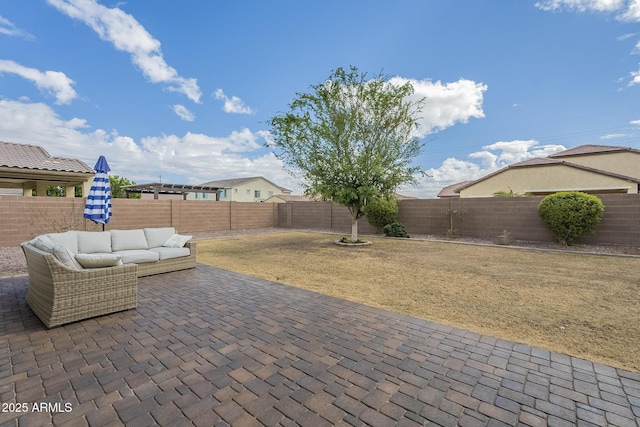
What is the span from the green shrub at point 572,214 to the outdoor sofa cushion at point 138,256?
39.2 ft

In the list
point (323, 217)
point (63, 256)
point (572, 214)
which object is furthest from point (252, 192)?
point (63, 256)

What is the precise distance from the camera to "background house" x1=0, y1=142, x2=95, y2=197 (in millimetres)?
12688

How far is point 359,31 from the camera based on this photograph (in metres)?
10.0

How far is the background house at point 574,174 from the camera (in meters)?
16.2

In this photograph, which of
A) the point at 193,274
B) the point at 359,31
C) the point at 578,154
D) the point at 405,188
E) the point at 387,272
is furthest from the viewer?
the point at 578,154

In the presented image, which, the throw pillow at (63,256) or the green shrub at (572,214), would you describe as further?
the green shrub at (572,214)

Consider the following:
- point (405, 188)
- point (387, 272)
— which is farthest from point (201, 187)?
point (387, 272)

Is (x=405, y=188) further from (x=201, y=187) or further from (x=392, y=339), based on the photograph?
(x=201, y=187)

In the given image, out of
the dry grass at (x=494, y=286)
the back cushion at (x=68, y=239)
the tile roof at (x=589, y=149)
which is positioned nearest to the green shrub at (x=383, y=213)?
the dry grass at (x=494, y=286)

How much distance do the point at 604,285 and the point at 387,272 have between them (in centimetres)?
389

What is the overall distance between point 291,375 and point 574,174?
21.6m

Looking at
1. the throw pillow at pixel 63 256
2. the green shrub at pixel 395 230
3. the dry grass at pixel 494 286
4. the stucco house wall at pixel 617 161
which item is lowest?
the dry grass at pixel 494 286

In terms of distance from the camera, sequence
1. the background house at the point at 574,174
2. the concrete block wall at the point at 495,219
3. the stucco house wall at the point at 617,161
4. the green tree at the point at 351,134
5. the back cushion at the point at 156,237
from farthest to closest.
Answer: the stucco house wall at the point at 617,161 → the background house at the point at 574,174 → the green tree at the point at 351,134 → the concrete block wall at the point at 495,219 → the back cushion at the point at 156,237

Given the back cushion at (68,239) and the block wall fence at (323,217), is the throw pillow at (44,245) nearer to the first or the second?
the back cushion at (68,239)
